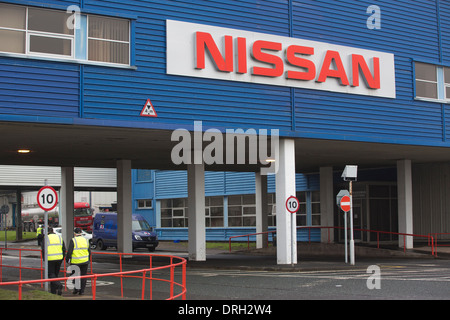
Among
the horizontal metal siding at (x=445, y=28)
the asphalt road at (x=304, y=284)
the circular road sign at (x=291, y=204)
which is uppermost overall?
the horizontal metal siding at (x=445, y=28)

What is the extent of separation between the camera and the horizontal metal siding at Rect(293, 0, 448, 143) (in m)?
21.1

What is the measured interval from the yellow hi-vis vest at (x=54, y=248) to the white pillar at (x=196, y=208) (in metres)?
9.33

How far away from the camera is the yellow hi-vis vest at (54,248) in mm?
14367

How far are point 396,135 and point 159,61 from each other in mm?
9844

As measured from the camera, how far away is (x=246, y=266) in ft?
68.7

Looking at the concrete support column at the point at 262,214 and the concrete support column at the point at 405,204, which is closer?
the concrete support column at the point at 405,204

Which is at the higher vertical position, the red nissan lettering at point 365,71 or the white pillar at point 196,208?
the red nissan lettering at point 365,71

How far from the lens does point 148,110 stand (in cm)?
1780

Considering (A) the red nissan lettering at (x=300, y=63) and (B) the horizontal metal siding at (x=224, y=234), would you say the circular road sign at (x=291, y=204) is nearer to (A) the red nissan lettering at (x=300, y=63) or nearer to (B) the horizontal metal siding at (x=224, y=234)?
(A) the red nissan lettering at (x=300, y=63)

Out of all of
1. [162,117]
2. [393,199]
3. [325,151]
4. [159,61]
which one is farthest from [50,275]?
[393,199]

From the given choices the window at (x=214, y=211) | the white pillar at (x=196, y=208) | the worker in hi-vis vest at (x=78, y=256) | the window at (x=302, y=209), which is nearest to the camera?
the worker in hi-vis vest at (x=78, y=256)

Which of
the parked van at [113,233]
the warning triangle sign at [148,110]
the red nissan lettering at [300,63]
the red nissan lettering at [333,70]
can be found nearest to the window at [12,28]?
the warning triangle sign at [148,110]

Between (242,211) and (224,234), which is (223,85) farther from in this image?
(224,234)

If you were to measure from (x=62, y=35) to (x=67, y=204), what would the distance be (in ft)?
50.2
